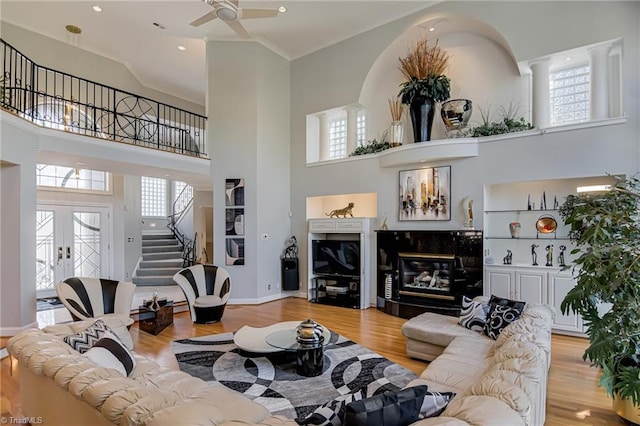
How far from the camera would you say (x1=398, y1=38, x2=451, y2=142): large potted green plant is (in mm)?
6285

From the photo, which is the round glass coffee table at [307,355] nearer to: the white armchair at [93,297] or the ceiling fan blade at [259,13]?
the white armchair at [93,297]

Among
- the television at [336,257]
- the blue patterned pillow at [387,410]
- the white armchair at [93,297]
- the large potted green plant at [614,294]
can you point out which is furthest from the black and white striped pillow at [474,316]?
the white armchair at [93,297]

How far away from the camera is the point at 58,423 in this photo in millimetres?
2248

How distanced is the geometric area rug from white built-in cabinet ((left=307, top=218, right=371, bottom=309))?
2406 millimetres

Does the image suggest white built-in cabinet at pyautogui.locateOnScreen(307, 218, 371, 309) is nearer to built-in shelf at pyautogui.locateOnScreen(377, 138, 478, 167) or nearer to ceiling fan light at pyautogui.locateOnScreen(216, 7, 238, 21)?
built-in shelf at pyautogui.locateOnScreen(377, 138, 478, 167)

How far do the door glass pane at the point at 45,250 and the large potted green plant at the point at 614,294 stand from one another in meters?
10.2

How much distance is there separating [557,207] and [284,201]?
5.36 metres

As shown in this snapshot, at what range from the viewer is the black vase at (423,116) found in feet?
20.9

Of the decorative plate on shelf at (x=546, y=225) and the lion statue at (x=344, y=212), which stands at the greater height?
the lion statue at (x=344, y=212)

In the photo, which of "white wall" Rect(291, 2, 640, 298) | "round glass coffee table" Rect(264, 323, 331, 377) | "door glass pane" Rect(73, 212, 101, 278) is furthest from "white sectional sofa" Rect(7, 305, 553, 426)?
"door glass pane" Rect(73, 212, 101, 278)

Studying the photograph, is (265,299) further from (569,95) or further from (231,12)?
(569,95)

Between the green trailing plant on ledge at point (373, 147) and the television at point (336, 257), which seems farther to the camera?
the television at point (336, 257)

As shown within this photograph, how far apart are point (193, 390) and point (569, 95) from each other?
6.63 metres

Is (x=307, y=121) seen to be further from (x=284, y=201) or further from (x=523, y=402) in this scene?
(x=523, y=402)
